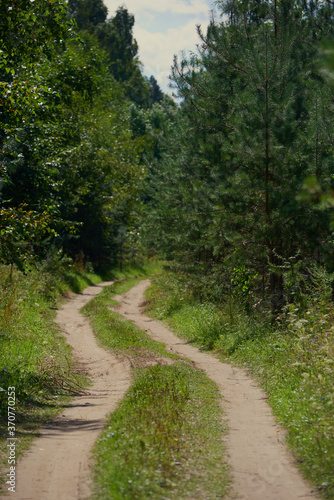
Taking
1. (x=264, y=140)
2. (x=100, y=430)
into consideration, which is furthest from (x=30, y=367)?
(x=264, y=140)

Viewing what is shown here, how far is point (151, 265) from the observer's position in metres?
40.0

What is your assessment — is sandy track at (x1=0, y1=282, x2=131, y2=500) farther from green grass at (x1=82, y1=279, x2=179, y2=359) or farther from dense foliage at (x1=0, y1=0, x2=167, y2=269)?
dense foliage at (x1=0, y1=0, x2=167, y2=269)

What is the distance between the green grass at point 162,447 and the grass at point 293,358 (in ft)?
3.21

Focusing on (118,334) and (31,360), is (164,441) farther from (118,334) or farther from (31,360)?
(118,334)

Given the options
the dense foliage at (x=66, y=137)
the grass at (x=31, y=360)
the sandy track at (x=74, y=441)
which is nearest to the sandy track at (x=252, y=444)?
the sandy track at (x=74, y=441)

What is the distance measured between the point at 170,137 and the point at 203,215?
24.7 feet

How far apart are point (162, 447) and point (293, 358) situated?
Result: 4298 mm

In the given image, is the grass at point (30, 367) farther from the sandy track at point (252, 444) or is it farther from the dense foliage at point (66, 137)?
the sandy track at point (252, 444)

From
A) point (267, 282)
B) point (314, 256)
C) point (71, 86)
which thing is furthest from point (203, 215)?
point (71, 86)

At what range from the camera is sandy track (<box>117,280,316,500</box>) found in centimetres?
547

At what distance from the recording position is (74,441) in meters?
6.88

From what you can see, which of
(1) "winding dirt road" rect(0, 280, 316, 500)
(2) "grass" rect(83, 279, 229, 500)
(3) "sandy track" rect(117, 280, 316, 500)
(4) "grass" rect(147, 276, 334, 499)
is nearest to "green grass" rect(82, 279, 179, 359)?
(1) "winding dirt road" rect(0, 280, 316, 500)

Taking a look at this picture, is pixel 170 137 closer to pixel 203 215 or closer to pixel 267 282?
pixel 203 215

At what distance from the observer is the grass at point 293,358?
6316mm
